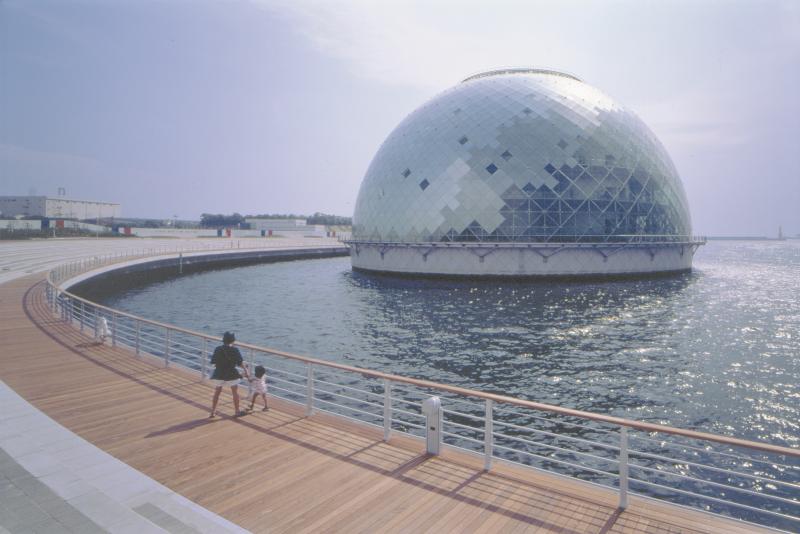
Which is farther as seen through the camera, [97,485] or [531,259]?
[531,259]

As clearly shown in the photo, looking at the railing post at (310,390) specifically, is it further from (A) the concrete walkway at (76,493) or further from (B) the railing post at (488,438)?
(B) the railing post at (488,438)

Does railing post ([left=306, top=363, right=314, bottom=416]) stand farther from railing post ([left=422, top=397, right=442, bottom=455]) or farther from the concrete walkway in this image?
the concrete walkway

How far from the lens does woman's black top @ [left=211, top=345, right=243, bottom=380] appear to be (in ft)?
36.8

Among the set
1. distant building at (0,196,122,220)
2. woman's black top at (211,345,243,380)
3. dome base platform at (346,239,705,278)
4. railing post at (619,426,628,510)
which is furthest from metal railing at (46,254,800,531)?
distant building at (0,196,122,220)

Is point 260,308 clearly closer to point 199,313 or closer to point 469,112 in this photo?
point 199,313

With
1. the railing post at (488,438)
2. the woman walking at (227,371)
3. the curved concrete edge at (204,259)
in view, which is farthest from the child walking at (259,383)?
the curved concrete edge at (204,259)

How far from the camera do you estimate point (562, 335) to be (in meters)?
26.7

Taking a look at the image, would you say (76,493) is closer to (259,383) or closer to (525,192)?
(259,383)

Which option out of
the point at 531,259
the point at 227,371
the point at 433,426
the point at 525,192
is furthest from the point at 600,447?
the point at 525,192

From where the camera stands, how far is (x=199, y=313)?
110ft

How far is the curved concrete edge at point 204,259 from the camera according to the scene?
152 feet

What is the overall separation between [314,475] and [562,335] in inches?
836

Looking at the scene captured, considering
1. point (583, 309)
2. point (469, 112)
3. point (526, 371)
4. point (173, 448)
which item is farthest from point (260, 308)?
point (469, 112)

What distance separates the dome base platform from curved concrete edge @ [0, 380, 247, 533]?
4920cm
